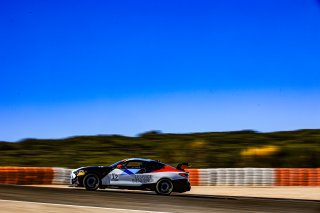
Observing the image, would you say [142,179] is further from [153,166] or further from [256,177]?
[256,177]

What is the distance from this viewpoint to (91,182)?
57.0 ft

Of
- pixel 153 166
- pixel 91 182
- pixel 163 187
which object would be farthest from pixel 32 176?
pixel 163 187

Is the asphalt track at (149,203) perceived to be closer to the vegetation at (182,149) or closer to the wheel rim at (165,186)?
the wheel rim at (165,186)

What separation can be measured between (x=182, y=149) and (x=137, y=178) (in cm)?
1800

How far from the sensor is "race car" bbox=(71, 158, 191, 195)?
1725 centimetres

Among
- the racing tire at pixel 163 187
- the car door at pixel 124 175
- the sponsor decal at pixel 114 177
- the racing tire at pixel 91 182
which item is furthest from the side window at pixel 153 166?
the racing tire at pixel 91 182

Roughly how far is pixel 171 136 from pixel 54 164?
15.2 meters

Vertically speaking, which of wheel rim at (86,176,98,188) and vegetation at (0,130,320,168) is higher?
vegetation at (0,130,320,168)

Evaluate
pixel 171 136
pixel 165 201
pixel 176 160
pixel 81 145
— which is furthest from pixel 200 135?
pixel 165 201

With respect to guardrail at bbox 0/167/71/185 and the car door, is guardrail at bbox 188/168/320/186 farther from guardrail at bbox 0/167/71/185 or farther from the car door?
the car door

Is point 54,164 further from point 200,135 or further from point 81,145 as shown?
point 200,135

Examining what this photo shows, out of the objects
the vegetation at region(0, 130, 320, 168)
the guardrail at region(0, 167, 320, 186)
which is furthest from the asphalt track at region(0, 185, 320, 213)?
the vegetation at region(0, 130, 320, 168)

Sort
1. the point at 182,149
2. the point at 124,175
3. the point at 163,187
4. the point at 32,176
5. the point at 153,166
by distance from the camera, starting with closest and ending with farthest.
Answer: the point at 163,187 → the point at 124,175 → the point at 153,166 → the point at 32,176 → the point at 182,149

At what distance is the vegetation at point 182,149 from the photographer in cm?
3203
